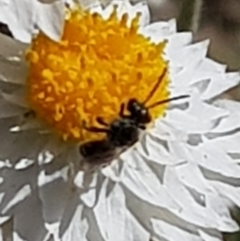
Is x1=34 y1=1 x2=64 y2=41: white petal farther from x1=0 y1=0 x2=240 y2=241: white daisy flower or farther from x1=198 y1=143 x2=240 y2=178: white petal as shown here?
x1=198 y1=143 x2=240 y2=178: white petal

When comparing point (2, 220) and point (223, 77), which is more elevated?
point (223, 77)

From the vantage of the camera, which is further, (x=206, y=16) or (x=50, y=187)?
(x=206, y=16)

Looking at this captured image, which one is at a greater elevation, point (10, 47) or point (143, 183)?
point (10, 47)

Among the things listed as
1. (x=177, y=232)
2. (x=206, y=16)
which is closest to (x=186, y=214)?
(x=177, y=232)

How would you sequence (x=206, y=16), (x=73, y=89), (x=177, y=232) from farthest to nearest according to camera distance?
(x=206, y=16) < (x=177, y=232) < (x=73, y=89)

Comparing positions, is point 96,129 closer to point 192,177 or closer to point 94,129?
point 94,129

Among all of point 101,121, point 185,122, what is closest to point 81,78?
point 101,121

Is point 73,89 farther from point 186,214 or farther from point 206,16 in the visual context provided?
point 206,16

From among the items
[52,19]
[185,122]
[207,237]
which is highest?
[52,19]
